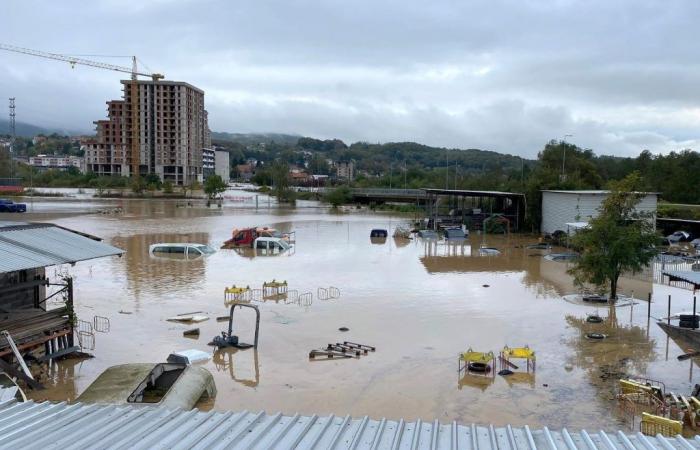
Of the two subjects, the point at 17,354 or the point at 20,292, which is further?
the point at 20,292

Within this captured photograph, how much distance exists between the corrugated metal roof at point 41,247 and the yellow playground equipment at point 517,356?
1173 centimetres

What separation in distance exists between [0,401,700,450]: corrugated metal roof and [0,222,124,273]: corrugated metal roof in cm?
923

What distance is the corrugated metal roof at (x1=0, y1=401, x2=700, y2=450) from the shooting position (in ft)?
18.9

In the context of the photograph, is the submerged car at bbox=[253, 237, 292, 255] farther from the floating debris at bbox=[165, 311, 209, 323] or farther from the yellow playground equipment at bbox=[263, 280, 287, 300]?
the floating debris at bbox=[165, 311, 209, 323]

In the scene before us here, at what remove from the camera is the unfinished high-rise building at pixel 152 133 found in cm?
15412

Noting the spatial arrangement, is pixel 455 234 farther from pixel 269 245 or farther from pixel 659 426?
pixel 659 426

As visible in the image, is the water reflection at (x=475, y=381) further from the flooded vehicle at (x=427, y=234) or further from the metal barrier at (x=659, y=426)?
the flooded vehicle at (x=427, y=234)

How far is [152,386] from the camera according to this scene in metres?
14.2

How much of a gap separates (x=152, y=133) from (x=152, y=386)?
151m

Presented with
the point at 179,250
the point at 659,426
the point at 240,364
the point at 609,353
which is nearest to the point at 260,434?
the point at 659,426

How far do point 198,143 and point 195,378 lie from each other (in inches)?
6302

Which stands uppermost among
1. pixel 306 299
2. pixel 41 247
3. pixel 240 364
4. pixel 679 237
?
pixel 41 247

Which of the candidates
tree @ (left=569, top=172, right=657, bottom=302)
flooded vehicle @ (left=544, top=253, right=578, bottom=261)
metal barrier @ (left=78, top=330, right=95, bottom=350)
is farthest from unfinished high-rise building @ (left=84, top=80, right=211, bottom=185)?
metal barrier @ (left=78, top=330, right=95, bottom=350)

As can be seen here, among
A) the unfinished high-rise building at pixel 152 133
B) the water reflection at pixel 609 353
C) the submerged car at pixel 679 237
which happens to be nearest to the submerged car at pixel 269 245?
the water reflection at pixel 609 353
